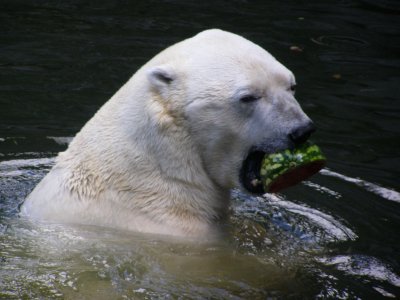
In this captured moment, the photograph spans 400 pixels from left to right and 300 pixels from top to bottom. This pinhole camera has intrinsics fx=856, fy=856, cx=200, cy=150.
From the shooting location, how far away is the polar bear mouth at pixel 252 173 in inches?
204

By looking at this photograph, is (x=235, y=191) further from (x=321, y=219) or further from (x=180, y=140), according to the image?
(x=180, y=140)

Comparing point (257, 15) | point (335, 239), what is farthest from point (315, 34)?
point (335, 239)

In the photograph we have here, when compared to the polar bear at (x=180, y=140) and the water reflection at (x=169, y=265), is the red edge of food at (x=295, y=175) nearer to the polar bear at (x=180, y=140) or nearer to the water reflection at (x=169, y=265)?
the polar bear at (x=180, y=140)

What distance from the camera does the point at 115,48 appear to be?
31.6ft

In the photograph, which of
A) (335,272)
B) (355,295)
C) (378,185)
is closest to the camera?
(355,295)

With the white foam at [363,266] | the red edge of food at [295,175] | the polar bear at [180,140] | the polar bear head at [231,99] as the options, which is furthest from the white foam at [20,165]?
the white foam at [363,266]

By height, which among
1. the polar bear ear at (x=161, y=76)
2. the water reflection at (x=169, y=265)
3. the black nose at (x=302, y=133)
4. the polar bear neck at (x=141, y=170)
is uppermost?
the polar bear ear at (x=161, y=76)

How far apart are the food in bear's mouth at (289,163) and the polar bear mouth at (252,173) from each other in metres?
0.04

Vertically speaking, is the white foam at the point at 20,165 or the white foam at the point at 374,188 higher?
the white foam at the point at 374,188

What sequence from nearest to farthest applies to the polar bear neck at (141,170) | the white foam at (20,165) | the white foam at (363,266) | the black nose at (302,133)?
the black nose at (302,133)
the polar bear neck at (141,170)
the white foam at (363,266)
the white foam at (20,165)

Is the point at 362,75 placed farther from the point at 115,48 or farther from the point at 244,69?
the point at 244,69

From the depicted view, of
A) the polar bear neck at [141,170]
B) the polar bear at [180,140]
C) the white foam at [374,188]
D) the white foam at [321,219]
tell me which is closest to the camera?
the polar bear at [180,140]

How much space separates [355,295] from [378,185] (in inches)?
77.5

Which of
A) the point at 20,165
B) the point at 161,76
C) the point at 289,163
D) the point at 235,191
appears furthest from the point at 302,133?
the point at 20,165
